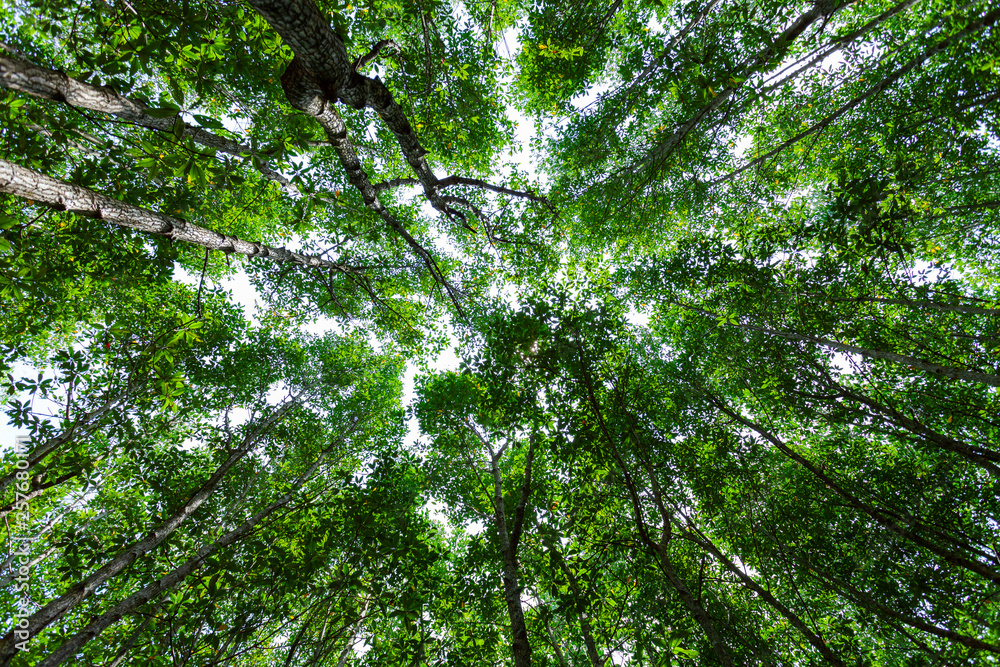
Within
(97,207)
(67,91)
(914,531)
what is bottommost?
(914,531)

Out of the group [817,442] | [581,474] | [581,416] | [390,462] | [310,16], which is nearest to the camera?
[310,16]

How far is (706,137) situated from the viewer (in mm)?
7742

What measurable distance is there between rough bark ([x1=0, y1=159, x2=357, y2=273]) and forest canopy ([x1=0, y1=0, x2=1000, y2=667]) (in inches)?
1.7

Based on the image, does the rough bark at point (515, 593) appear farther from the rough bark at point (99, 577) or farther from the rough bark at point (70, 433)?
the rough bark at point (70, 433)

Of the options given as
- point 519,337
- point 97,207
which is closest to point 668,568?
point 519,337

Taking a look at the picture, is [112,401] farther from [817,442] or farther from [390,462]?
[817,442]

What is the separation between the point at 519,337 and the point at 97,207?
515 centimetres

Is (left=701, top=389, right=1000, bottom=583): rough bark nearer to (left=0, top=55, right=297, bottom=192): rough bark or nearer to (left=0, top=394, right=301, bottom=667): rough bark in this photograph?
(left=0, top=55, right=297, bottom=192): rough bark

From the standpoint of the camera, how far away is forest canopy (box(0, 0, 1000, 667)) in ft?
13.6

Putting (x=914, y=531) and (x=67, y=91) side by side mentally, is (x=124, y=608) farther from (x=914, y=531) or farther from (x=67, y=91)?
(x=914, y=531)

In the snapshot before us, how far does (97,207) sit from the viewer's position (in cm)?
371

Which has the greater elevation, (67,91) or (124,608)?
(67,91)

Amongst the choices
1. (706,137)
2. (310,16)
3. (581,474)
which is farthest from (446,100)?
(581,474)

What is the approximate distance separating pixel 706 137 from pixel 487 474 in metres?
10.4
